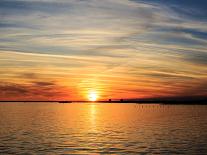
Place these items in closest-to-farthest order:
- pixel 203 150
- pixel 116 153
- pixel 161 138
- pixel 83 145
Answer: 1. pixel 116 153
2. pixel 203 150
3. pixel 83 145
4. pixel 161 138

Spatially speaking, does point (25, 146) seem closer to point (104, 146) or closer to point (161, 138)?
point (104, 146)

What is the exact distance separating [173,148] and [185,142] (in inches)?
253

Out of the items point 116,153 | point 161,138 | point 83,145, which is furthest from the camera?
point 161,138

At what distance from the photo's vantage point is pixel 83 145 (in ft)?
164

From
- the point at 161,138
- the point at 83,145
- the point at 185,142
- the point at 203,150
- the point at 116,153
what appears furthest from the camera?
the point at 161,138

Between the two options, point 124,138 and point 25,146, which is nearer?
point 25,146

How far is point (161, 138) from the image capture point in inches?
2288

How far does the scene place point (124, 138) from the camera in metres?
58.3

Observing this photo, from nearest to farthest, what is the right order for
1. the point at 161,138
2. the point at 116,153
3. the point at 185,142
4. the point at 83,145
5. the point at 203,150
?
the point at 116,153 → the point at 203,150 → the point at 83,145 → the point at 185,142 → the point at 161,138

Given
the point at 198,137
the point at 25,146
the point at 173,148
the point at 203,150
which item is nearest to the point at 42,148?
the point at 25,146

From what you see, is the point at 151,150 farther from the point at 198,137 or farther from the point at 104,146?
the point at 198,137

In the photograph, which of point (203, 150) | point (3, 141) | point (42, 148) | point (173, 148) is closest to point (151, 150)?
point (173, 148)

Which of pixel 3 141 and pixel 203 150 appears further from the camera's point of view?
pixel 3 141

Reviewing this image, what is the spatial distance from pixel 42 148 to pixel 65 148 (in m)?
3.06
